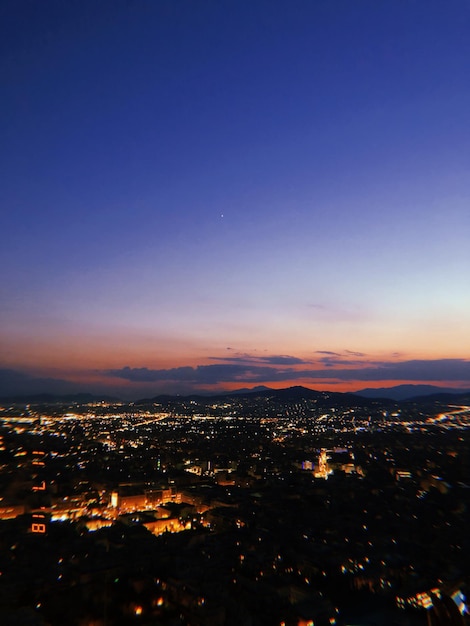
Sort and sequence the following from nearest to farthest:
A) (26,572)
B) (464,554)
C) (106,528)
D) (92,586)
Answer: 1. (92,586)
2. (26,572)
3. (464,554)
4. (106,528)

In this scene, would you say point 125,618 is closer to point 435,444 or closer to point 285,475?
point 285,475

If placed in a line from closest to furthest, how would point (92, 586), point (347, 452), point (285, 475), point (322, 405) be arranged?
point (92, 586) < point (285, 475) < point (347, 452) < point (322, 405)

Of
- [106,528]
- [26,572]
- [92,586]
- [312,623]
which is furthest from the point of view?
[106,528]

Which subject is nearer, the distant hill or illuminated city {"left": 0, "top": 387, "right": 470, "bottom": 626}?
illuminated city {"left": 0, "top": 387, "right": 470, "bottom": 626}

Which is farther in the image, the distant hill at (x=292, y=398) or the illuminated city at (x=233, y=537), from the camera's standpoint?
the distant hill at (x=292, y=398)

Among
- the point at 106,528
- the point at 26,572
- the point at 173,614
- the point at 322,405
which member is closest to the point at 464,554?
the point at 173,614

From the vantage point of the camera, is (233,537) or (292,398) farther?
(292,398)

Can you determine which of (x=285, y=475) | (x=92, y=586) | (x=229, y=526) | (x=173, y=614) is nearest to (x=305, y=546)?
(x=229, y=526)

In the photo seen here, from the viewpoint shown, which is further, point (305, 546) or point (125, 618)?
point (305, 546)

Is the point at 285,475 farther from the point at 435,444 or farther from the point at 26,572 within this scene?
the point at 435,444
